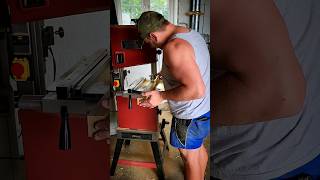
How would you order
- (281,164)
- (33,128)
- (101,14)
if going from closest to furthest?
(101,14) → (33,128) → (281,164)

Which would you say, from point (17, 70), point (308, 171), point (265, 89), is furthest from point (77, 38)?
point (308, 171)

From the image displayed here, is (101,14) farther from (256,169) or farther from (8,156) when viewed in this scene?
(256,169)

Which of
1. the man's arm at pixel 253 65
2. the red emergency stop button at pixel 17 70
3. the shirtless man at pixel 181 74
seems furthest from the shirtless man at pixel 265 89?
the red emergency stop button at pixel 17 70

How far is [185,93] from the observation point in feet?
1.97

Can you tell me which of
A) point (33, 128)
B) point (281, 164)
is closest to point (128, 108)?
point (33, 128)

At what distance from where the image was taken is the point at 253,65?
0.84 metres

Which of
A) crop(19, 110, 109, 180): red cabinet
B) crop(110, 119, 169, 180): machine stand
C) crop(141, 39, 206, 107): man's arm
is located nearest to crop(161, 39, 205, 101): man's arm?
crop(141, 39, 206, 107): man's arm

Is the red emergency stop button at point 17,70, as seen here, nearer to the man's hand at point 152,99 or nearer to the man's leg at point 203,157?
the man's hand at point 152,99

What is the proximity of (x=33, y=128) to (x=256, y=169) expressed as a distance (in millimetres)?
716

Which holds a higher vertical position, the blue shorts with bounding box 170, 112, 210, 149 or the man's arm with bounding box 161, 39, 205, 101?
the man's arm with bounding box 161, 39, 205, 101

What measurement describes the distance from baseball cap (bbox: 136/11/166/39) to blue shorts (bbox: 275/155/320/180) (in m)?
0.73

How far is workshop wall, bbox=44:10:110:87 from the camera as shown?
693mm

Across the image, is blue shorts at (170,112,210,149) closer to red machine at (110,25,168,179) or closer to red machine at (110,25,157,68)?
red machine at (110,25,168,179)

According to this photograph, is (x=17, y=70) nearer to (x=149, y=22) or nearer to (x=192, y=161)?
(x=149, y=22)
